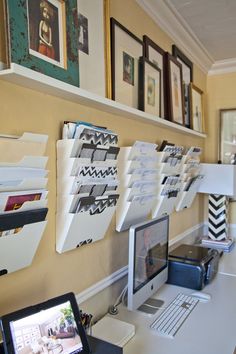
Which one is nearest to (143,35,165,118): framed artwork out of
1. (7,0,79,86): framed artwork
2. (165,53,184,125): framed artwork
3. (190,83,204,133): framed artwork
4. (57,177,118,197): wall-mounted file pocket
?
(165,53,184,125): framed artwork

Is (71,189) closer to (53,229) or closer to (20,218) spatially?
(53,229)

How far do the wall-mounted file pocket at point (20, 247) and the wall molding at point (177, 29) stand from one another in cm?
145

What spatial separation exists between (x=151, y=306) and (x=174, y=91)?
143 cm

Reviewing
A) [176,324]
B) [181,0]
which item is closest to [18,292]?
[176,324]

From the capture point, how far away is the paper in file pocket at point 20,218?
0.98m

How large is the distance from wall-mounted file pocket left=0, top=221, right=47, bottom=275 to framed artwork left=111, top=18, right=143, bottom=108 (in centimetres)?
81

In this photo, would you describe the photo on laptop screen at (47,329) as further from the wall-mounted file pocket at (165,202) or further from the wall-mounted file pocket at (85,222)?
the wall-mounted file pocket at (165,202)

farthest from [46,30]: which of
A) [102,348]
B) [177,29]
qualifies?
[177,29]

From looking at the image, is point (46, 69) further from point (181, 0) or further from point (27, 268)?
point (181, 0)

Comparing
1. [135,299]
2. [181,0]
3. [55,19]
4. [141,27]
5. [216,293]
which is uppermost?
[181,0]

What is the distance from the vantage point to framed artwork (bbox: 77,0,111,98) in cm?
141

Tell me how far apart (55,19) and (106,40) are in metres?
0.41

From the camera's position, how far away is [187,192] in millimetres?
2562

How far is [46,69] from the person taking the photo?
45.3 inches
